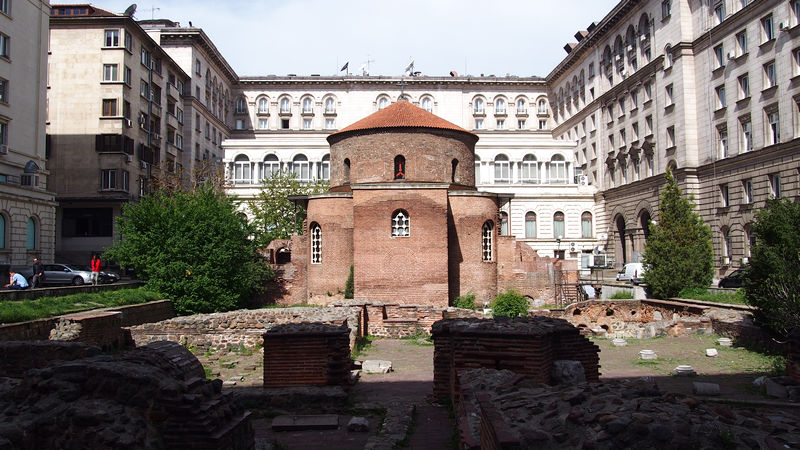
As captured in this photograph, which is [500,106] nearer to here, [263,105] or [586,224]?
[586,224]

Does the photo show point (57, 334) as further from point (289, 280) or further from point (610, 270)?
point (610, 270)

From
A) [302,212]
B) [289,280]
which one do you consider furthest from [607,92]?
[289,280]

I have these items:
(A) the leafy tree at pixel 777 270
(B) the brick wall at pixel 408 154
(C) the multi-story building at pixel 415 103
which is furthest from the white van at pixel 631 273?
(A) the leafy tree at pixel 777 270

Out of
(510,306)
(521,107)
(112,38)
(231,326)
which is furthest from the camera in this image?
(521,107)

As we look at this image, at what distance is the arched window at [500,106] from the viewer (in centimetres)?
6138

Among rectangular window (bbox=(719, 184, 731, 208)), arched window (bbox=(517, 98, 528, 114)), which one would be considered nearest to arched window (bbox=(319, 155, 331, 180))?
arched window (bbox=(517, 98, 528, 114))

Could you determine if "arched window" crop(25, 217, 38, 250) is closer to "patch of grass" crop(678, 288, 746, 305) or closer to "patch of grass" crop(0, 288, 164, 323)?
"patch of grass" crop(0, 288, 164, 323)

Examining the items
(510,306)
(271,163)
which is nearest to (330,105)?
(271,163)

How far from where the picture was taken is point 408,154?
2755 cm

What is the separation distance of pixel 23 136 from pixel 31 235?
4494mm

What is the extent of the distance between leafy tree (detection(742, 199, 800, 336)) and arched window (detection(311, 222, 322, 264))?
55.8 ft

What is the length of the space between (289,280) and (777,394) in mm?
21019

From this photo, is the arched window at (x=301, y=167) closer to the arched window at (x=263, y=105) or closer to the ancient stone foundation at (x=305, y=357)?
the arched window at (x=263, y=105)

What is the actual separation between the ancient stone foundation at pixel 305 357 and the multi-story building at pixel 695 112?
82.0 ft
